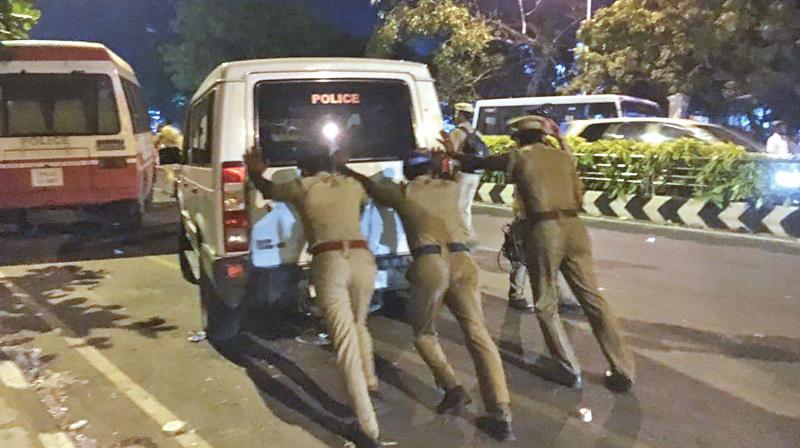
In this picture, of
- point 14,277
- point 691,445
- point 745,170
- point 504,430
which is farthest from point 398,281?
point 745,170

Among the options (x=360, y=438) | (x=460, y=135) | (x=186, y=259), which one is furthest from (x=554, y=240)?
(x=186, y=259)

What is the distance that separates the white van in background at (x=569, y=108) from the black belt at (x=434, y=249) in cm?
1531

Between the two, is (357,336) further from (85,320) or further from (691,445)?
(85,320)

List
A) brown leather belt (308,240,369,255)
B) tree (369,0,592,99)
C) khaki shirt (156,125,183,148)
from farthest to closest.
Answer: tree (369,0,592,99) < khaki shirt (156,125,183,148) < brown leather belt (308,240,369,255)

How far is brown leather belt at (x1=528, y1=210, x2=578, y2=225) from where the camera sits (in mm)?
5422

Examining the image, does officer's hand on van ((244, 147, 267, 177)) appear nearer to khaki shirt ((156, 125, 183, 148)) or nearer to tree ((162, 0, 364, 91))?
khaki shirt ((156, 125, 183, 148))

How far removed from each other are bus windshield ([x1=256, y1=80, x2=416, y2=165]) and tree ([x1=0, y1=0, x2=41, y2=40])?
5200 mm

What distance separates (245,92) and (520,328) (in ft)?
9.97

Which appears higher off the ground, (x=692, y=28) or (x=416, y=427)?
(x=692, y=28)

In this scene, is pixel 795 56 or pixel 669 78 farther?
pixel 669 78

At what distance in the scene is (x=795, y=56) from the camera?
1944 centimetres

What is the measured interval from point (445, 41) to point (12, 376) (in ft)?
68.2

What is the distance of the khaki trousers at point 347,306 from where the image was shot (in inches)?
185

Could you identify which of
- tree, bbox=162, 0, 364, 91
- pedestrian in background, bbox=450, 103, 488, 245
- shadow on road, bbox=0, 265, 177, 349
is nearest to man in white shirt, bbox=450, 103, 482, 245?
pedestrian in background, bbox=450, 103, 488, 245
